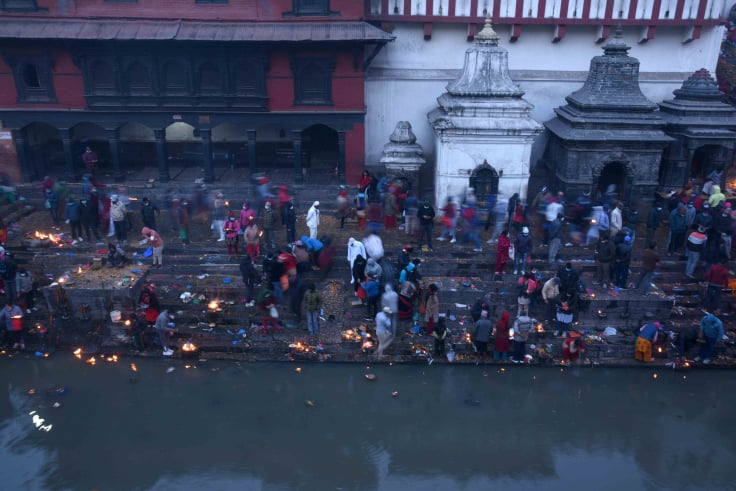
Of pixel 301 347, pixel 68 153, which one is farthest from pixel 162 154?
pixel 301 347

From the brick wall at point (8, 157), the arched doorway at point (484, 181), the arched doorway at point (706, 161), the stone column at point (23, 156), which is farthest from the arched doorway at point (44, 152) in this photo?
the arched doorway at point (706, 161)

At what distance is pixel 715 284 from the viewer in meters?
13.6

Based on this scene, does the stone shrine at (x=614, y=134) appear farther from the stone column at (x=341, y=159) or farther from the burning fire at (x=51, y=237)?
the burning fire at (x=51, y=237)

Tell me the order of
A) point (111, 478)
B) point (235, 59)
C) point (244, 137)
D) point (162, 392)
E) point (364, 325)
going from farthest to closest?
point (244, 137), point (235, 59), point (364, 325), point (162, 392), point (111, 478)

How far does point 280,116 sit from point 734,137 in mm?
15181

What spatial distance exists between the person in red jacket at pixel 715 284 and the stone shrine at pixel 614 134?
544cm

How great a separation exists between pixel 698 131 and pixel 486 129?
7593 mm

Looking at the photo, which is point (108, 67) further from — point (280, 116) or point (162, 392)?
point (162, 392)

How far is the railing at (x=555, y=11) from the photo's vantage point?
20422 mm

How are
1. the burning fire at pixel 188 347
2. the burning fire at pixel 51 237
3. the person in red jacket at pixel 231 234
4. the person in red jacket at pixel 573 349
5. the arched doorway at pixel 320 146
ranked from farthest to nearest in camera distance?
the arched doorway at pixel 320 146 → the burning fire at pixel 51 237 → the person in red jacket at pixel 231 234 → the burning fire at pixel 188 347 → the person in red jacket at pixel 573 349

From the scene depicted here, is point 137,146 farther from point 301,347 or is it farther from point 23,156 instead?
point 301,347

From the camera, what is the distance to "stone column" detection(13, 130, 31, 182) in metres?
20.0

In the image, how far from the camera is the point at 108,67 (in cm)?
1925

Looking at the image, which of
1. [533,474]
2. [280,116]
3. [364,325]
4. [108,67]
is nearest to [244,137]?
[280,116]
